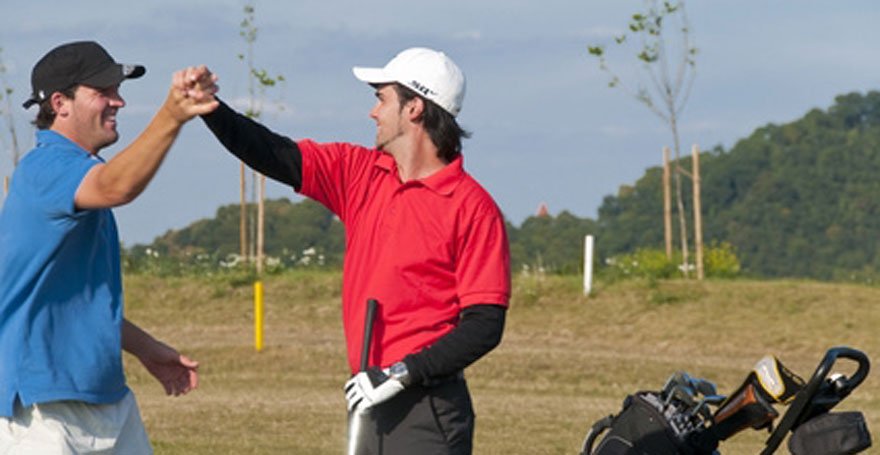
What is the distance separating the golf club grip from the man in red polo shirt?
1.9 inches

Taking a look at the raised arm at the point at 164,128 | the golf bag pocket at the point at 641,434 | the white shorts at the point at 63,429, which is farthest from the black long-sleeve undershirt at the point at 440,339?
the golf bag pocket at the point at 641,434

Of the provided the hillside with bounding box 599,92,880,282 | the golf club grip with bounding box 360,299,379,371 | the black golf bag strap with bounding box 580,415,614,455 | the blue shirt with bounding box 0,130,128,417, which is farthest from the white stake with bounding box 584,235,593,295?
the hillside with bounding box 599,92,880,282

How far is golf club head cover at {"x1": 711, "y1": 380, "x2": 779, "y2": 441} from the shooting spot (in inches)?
289

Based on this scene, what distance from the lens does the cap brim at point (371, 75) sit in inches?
230

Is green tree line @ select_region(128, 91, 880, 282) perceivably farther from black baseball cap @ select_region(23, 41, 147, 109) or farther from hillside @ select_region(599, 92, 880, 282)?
black baseball cap @ select_region(23, 41, 147, 109)

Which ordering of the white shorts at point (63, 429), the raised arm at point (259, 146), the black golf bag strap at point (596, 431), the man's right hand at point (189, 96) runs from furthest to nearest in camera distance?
the black golf bag strap at point (596, 431) → the raised arm at point (259, 146) → the white shorts at point (63, 429) → the man's right hand at point (189, 96)

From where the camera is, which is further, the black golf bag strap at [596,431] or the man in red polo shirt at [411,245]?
the black golf bag strap at [596,431]

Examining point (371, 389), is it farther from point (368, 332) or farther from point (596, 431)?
point (596, 431)

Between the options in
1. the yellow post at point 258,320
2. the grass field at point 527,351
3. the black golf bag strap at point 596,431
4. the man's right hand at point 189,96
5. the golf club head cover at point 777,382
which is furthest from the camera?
the yellow post at point 258,320

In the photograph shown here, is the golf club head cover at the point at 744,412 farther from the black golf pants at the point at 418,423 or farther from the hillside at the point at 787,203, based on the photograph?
the hillside at the point at 787,203

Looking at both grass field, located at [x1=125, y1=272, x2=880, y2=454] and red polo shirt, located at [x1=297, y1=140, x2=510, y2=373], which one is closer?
red polo shirt, located at [x1=297, y1=140, x2=510, y2=373]

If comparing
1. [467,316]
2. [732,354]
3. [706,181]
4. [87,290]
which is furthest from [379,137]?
[706,181]

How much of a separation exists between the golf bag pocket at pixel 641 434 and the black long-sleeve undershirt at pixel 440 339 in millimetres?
1985

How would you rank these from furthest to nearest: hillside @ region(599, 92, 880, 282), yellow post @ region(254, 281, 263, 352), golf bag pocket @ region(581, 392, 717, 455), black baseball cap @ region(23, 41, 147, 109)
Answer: hillside @ region(599, 92, 880, 282) → yellow post @ region(254, 281, 263, 352) → golf bag pocket @ region(581, 392, 717, 455) → black baseball cap @ region(23, 41, 147, 109)
